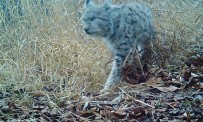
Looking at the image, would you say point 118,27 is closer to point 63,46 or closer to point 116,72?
point 116,72

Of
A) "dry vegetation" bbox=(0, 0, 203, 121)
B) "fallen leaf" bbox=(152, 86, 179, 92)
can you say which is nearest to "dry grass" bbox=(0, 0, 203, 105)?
"dry vegetation" bbox=(0, 0, 203, 121)

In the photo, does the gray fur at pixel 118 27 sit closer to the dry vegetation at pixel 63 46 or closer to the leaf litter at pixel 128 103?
the dry vegetation at pixel 63 46

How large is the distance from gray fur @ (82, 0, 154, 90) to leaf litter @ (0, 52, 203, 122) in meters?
0.76

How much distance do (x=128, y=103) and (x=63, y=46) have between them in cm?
197

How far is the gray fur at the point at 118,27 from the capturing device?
15.0 ft

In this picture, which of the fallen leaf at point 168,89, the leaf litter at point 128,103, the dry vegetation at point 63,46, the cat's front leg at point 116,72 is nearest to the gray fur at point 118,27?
the cat's front leg at point 116,72

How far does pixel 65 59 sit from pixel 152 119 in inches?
86.9

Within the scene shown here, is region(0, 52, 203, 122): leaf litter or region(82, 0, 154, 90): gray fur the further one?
region(82, 0, 154, 90): gray fur

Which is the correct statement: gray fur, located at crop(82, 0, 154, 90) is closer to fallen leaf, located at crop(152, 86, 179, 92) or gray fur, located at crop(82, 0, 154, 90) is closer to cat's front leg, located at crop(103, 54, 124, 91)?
cat's front leg, located at crop(103, 54, 124, 91)

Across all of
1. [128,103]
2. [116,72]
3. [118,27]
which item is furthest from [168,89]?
[118,27]

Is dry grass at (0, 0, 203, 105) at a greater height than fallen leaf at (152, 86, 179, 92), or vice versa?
dry grass at (0, 0, 203, 105)

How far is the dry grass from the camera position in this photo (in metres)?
3.89

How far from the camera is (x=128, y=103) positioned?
311 cm

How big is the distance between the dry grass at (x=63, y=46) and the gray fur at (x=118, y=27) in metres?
0.22
